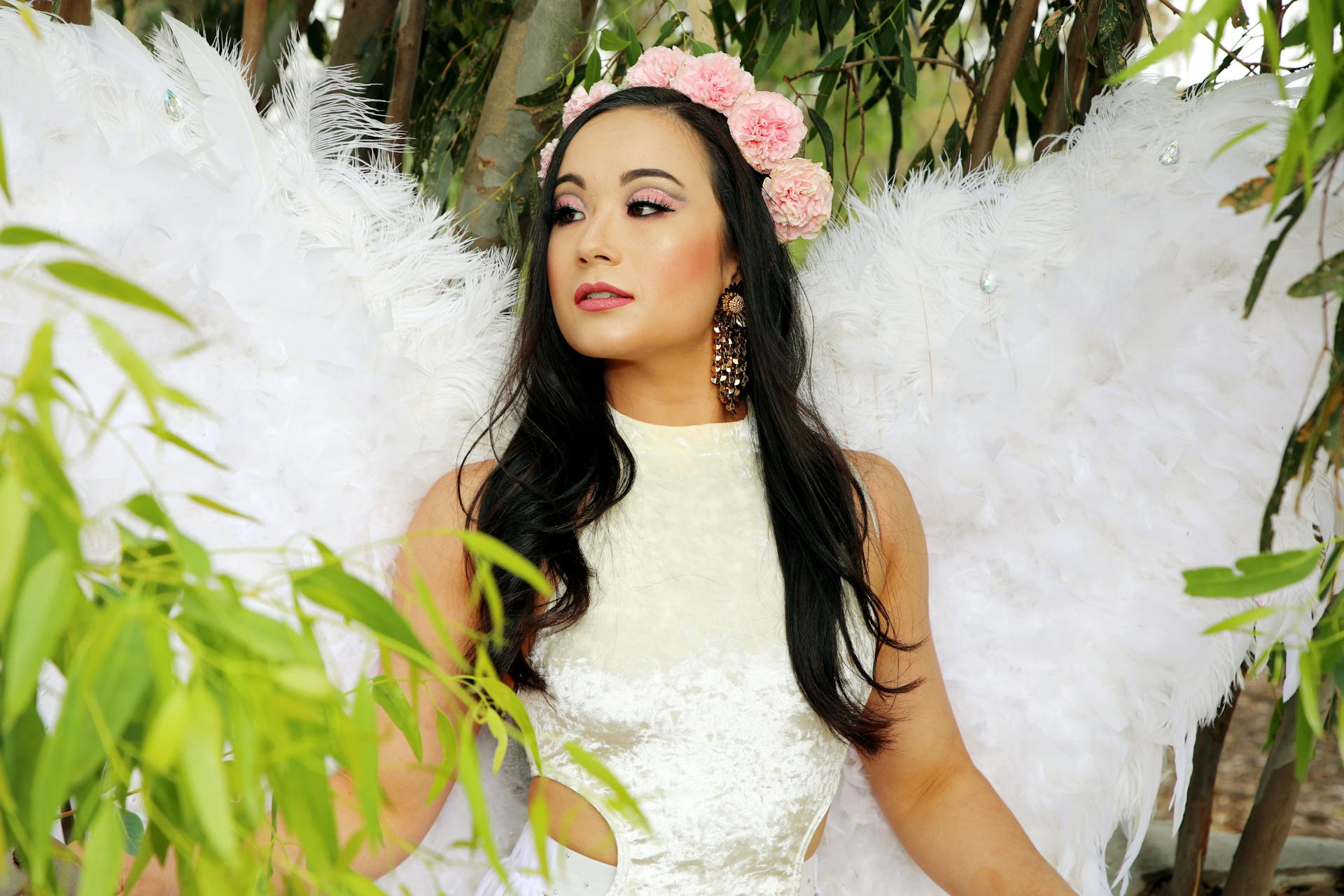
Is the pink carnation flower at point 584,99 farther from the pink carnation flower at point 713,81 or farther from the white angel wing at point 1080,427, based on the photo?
the white angel wing at point 1080,427

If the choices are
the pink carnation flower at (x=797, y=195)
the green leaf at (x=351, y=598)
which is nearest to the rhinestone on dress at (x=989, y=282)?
the pink carnation flower at (x=797, y=195)

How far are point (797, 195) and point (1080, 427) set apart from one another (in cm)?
50

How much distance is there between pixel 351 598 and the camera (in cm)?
55

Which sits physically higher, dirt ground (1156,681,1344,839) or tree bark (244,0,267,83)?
tree bark (244,0,267,83)

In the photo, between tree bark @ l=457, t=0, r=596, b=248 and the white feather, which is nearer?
the white feather

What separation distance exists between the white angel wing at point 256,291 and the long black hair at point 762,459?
0.32 feet

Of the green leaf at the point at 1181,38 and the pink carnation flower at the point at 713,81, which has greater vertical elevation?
the pink carnation flower at the point at 713,81

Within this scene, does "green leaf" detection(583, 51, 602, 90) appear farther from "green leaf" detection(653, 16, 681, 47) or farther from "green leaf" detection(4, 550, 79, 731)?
"green leaf" detection(4, 550, 79, 731)

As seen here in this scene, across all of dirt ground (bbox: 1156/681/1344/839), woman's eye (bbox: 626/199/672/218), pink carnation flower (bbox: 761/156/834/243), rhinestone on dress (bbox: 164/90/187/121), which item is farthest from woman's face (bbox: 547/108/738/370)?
dirt ground (bbox: 1156/681/1344/839)

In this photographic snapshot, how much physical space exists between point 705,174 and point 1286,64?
73 centimetres

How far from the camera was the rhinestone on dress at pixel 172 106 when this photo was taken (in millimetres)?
1474

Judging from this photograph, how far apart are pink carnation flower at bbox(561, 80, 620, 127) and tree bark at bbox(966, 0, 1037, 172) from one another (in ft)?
1.95

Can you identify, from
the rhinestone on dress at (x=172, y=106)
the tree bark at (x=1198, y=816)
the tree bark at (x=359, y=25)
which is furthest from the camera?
the tree bark at (x=359, y=25)

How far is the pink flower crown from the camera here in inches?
64.5
